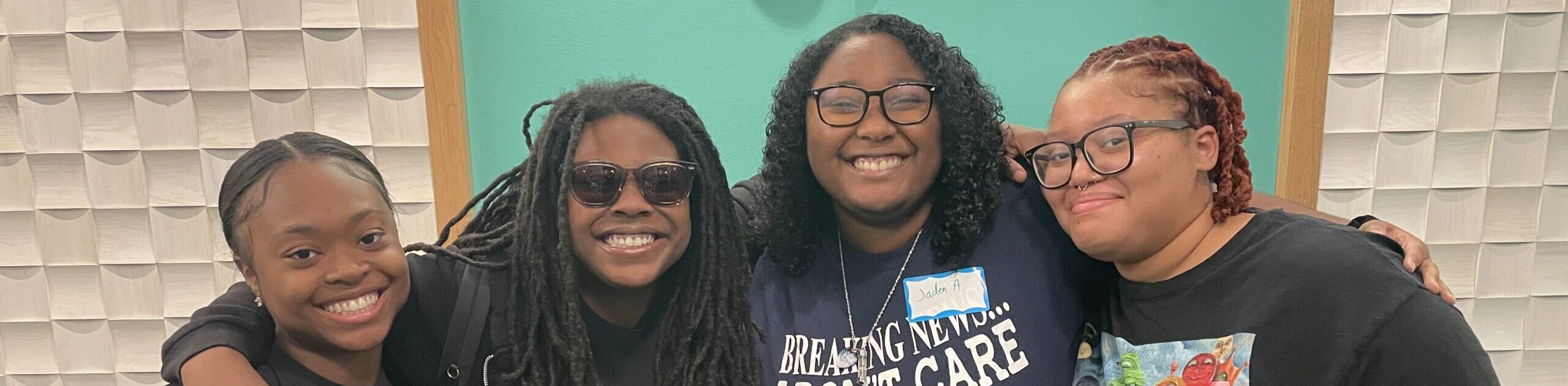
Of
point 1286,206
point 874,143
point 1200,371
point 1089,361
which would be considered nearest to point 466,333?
point 874,143

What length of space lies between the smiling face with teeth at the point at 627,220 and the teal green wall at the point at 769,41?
1.05 m

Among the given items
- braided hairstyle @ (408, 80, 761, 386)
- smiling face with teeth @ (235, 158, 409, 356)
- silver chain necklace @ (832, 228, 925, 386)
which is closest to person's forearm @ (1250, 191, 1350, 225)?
silver chain necklace @ (832, 228, 925, 386)

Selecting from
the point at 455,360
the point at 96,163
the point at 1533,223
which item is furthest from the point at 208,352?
the point at 1533,223

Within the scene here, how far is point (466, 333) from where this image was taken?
1.65m

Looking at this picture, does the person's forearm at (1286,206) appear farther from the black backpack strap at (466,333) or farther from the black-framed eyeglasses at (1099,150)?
the black backpack strap at (466,333)

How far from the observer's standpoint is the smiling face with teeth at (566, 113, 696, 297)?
163 centimetres

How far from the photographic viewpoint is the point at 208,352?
1.40 m

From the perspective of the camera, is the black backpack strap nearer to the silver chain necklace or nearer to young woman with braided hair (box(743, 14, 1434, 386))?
young woman with braided hair (box(743, 14, 1434, 386))

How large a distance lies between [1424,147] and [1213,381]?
6.00 ft

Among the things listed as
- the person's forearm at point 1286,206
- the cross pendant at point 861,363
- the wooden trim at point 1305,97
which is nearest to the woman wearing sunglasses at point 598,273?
the cross pendant at point 861,363

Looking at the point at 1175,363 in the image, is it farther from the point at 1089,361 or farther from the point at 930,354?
the point at 930,354

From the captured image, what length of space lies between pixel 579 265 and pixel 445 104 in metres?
1.18

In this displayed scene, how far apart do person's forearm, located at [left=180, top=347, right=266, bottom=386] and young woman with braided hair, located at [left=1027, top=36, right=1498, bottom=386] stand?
4.58 feet

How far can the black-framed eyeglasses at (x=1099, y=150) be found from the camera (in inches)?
57.8
